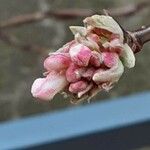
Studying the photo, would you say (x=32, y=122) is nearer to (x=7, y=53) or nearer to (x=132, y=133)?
(x=132, y=133)

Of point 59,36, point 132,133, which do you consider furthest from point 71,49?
point 59,36

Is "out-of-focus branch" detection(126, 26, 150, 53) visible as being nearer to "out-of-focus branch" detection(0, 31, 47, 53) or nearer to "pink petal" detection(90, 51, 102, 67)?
"pink petal" detection(90, 51, 102, 67)

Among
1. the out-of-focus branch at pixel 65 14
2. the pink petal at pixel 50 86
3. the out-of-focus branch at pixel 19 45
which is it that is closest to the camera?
the pink petal at pixel 50 86

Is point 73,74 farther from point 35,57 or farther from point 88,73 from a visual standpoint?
point 35,57

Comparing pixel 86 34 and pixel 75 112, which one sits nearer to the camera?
pixel 86 34

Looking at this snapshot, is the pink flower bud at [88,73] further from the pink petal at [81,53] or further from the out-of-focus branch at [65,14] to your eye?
the out-of-focus branch at [65,14]

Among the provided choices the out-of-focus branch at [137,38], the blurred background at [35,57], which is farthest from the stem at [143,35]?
the blurred background at [35,57]
